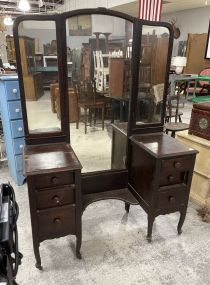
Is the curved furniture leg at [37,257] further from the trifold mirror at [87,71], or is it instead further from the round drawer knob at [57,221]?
the trifold mirror at [87,71]

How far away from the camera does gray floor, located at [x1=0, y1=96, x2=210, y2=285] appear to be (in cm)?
158

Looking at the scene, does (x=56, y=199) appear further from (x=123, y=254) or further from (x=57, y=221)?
(x=123, y=254)

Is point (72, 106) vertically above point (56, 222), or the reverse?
point (72, 106)

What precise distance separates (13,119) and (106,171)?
3.57 feet

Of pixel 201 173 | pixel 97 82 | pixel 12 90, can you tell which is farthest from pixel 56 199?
pixel 201 173

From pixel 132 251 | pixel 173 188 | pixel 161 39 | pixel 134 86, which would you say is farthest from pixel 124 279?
pixel 161 39

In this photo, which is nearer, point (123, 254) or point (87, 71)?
point (123, 254)

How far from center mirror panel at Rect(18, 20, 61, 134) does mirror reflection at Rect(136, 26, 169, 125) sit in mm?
651

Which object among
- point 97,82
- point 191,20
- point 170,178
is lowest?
point 170,178

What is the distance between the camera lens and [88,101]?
2066mm

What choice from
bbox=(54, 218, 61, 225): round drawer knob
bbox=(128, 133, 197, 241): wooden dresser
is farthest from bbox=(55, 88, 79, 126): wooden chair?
bbox=(54, 218, 61, 225): round drawer knob

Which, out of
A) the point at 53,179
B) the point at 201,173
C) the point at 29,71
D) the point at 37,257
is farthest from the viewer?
the point at 201,173

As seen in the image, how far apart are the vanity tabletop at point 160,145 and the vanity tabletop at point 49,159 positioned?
20.7 inches

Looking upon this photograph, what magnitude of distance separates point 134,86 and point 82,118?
51 cm
